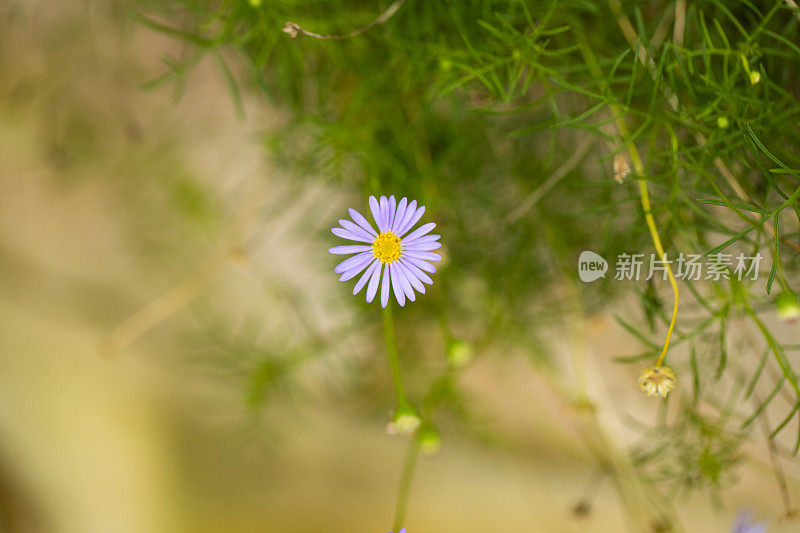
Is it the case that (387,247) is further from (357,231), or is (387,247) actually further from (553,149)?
(553,149)

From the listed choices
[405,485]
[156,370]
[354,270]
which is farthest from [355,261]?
[156,370]

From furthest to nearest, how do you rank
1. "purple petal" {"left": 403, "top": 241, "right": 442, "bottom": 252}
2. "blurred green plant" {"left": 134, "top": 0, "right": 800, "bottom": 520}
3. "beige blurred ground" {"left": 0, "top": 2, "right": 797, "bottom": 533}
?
"beige blurred ground" {"left": 0, "top": 2, "right": 797, "bottom": 533}
"blurred green plant" {"left": 134, "top": 0, "right": 800, "bottom": 520}
"purple petal" {"left": 403, "top": 241, "right": 442, "bottom": 252}

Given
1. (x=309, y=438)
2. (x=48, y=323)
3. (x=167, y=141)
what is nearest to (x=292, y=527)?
(x=309, y=438)

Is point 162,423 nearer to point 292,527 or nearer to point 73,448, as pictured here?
point 73,448

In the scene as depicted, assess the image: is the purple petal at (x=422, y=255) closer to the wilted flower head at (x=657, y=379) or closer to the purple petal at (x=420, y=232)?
the purple petal at (x=420, y=232)

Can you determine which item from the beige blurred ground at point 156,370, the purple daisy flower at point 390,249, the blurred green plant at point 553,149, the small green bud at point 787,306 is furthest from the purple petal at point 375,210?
the beige blurred ground at point 156,370

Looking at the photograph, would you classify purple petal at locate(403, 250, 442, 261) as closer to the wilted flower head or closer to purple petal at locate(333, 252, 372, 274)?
purple petal at locate(333, 252, 372, 274)

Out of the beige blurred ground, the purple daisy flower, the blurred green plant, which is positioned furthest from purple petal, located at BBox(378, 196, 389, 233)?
the beige blurred ground
